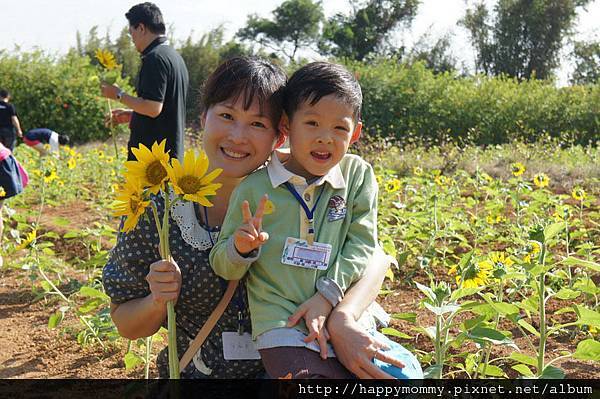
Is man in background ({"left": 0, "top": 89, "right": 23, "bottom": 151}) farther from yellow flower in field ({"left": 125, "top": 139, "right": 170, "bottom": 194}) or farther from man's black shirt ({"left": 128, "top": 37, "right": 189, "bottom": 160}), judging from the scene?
yellow flower in field ({"left": 125, "top": 139, "right": 170, "bottom": 194})

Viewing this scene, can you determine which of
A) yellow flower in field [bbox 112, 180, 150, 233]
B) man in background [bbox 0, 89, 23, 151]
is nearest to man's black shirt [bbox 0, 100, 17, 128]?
man in background [bbox 0, 89, 23, 151]

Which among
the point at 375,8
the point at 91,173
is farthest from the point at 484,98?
the point at 375,8

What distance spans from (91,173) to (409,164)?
10.5 ft

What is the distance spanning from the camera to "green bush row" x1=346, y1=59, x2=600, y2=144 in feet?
39.7

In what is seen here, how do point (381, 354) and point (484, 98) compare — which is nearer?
point (381, 354)

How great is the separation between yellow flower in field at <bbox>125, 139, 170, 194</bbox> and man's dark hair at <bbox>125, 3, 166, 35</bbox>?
2.66m

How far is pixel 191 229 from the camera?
1.58 m

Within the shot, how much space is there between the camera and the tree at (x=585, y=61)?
24.8 metres

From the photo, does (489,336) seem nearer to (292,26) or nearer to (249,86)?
(249,86)

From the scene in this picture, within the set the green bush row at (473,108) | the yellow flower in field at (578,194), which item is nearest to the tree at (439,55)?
the green bush row at (473,108)

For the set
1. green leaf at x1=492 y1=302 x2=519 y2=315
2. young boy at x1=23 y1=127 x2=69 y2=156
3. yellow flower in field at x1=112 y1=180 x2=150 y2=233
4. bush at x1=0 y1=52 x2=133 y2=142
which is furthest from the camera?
bush at x1=0 y1=52 x2=133 y2=142

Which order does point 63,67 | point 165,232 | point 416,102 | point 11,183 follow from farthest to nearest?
point 63,67 < point 416,102 < point 11,183 < point 165,232

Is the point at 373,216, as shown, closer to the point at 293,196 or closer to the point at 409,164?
the point at 293,196

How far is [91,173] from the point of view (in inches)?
272
